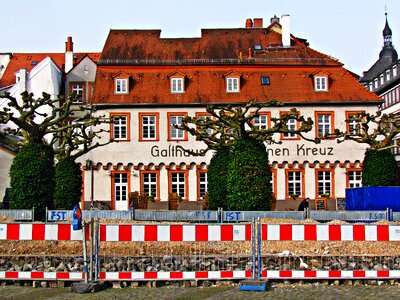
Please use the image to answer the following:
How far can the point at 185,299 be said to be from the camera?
11500 millimetres

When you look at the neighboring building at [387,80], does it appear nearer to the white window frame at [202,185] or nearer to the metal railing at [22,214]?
the white window frame at [202,185]

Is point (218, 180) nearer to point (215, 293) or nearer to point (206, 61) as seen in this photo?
point (215, 293)

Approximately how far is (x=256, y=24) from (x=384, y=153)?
25204 mm

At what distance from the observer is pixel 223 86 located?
142 ft

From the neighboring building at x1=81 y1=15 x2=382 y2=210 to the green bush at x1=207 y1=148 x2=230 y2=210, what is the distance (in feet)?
41.7

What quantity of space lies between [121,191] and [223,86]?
9.51 meters

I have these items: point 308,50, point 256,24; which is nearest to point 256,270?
point 308,50

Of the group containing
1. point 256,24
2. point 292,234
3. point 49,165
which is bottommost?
point 292,234

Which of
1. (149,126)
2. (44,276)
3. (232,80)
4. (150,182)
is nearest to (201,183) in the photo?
(150,182)

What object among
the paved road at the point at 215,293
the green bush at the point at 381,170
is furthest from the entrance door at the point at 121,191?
the paved road at the point at 215,293

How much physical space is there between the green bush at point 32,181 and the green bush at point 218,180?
7.59 meters

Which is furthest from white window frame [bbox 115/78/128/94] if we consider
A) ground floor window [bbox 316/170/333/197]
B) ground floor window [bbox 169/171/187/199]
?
ground floor window [bbox 316/170/333/197]

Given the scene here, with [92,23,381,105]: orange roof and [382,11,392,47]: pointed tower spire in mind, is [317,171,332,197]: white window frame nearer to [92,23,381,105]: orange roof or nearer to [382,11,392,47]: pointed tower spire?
[92,23,381,105]: orange roof

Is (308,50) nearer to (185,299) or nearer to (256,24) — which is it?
(256,24)
